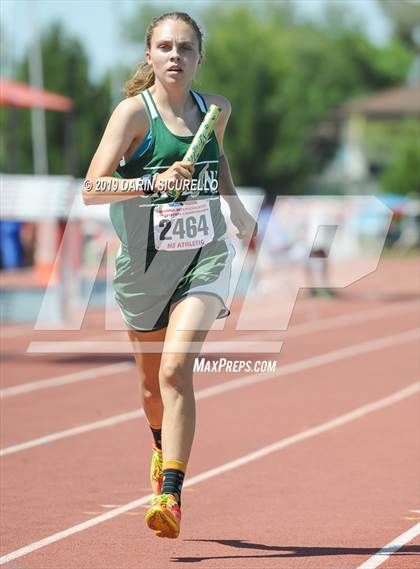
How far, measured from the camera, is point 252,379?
44.0 ft

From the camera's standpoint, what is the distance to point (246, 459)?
8734mm

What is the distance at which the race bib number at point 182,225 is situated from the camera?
19.2 ft

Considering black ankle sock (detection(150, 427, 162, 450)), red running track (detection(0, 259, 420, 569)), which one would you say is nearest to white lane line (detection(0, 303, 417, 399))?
red running track (detection(0, 259, 420, 569))

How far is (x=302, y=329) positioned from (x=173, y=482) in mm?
13550

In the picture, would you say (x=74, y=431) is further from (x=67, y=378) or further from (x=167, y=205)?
(x=167, y=205)

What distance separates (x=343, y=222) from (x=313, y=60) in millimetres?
57022

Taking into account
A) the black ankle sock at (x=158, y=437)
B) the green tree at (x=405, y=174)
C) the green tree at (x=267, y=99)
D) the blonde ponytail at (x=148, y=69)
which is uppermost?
the blonde ponytail at (x=148, y=69)

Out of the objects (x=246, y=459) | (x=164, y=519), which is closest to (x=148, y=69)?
(x=164, y=519)

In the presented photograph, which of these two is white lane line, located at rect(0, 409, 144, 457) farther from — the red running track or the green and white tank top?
the green and white tank top

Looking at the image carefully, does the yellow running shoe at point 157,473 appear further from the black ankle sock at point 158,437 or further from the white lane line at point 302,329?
the white lane line at point 302,329

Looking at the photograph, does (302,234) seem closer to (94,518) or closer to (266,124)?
(94,518)

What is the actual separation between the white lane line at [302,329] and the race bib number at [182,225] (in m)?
6.22

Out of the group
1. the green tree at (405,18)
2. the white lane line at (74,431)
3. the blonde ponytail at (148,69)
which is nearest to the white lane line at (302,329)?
the white lane line at (74,431)

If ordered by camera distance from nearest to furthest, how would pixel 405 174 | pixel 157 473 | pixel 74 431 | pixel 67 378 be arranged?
pixel 157 473 < pixel 74 431 < pixel 67 378 < pixel 405 174
